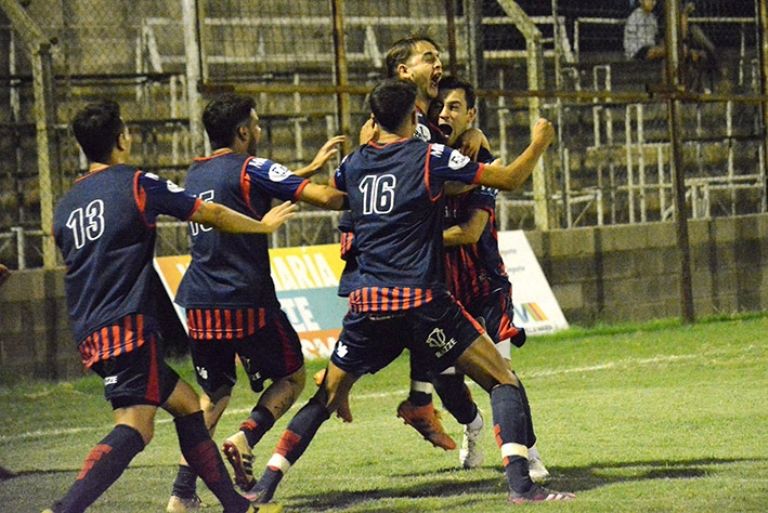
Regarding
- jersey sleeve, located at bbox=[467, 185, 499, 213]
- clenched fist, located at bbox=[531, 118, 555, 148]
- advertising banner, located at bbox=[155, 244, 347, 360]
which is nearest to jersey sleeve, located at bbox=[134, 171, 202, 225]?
clenched fist, located at bbox=[531, 118, 555, 148]

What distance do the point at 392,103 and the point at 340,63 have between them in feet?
26.9

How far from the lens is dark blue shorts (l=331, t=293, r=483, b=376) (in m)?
8.21

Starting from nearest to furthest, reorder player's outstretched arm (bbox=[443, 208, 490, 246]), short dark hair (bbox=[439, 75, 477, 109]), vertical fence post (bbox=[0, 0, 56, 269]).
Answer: player's outstretched arm (bbox=[443, 208, 490, 246]) → short dark hair (bbox=[439, 75, 477, 109]) → vertical fence post (bbox=[0, 0, 56, 269])

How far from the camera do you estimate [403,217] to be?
323 inches

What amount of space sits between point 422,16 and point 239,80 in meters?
2.35

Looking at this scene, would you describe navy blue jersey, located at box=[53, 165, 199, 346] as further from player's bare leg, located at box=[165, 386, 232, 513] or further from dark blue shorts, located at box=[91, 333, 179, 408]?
player's bare leg, located at box=[165, 386, 232, 513]

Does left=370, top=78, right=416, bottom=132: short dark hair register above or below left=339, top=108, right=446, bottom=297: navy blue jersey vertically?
above

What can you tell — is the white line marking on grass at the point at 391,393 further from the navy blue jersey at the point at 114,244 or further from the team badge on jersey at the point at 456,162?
the team badge on jersey at the point at 456,162

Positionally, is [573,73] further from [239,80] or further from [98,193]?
[98,193]

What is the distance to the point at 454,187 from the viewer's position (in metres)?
8.34

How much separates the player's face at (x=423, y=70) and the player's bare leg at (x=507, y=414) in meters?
1.63

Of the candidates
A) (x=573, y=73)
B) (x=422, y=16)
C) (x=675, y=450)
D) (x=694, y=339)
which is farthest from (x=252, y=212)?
(x=573, y=73)

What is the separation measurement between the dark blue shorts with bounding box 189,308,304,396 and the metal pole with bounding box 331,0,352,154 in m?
7.45

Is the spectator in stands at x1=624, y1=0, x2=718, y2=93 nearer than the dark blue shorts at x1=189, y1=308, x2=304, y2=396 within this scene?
No
